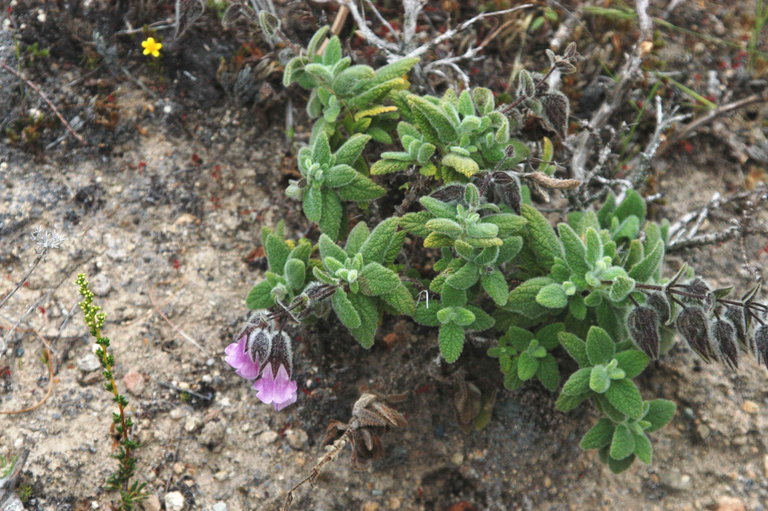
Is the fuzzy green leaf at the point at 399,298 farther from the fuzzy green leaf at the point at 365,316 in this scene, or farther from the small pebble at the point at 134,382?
the small pebble at the point at 134,382

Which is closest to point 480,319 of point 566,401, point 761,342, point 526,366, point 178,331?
point 526,366

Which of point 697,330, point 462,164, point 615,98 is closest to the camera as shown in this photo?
point 697,330

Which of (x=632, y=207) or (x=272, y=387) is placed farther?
(x=632, y=207)

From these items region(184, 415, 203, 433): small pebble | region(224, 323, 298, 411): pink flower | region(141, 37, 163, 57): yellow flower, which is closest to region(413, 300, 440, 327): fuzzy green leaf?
region(224, 323, 298, 411): pink flower

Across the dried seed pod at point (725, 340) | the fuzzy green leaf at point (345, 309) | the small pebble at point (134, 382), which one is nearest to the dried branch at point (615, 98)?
the dried seed pod at point (725, 340)

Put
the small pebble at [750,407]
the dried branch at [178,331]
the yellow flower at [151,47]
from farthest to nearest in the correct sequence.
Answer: the yellow flower at [151,47]
the small pebble at [750,407]
the dried branch at [178,331]

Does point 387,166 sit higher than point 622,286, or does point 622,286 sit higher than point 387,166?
A: point 387,166

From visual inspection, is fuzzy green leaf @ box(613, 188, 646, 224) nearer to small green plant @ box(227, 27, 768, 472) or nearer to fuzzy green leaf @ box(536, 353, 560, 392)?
small green plant @ box(227, 27, 768, 472)

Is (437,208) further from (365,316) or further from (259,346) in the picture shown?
(259,346)
